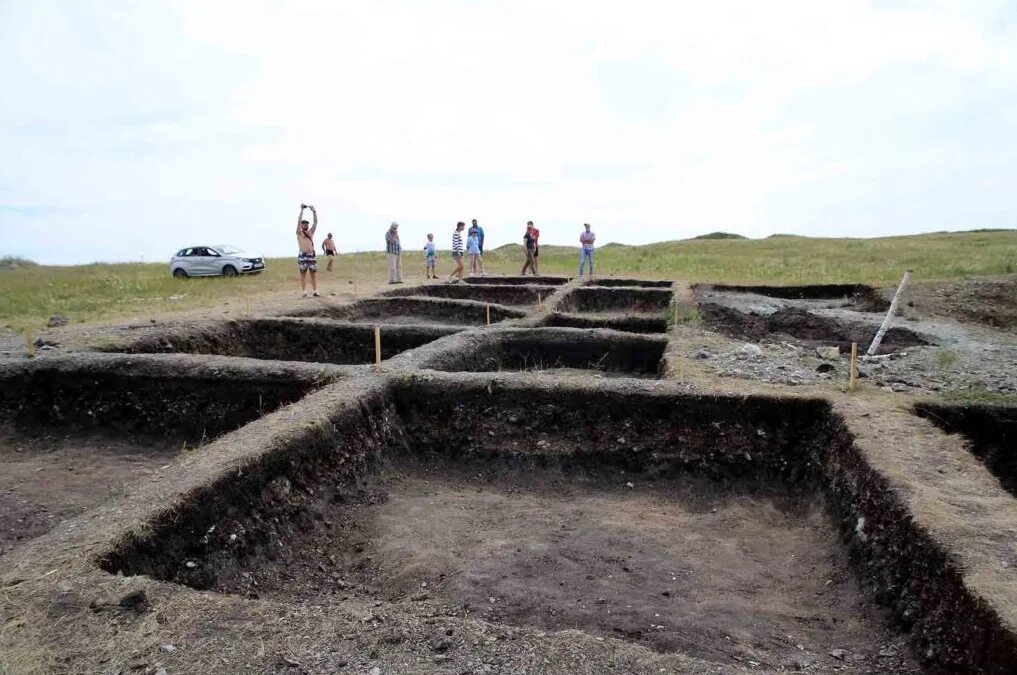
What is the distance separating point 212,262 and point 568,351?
18112mm

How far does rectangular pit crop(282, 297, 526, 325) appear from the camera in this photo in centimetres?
1310

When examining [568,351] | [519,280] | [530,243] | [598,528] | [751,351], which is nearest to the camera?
[598,528]

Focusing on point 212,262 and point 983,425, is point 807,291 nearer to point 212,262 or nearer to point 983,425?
point 983,425

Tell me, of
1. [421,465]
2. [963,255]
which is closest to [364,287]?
[421,465]

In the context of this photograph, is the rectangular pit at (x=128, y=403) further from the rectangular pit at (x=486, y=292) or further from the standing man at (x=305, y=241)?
the rectangular pit at (x=486, y=292)

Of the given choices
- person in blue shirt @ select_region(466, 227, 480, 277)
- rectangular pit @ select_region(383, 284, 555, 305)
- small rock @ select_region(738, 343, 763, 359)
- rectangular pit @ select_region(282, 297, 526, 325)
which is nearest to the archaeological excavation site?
small rock @ select_region(738, 343, 763, 359)

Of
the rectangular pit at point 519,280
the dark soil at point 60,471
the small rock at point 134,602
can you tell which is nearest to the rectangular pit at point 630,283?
the rectangular pit at point 519,280

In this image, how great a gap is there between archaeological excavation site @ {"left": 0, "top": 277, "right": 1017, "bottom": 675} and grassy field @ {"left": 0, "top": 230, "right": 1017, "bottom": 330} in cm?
755

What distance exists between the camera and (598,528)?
4.73 meters

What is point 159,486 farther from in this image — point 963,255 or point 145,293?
point 963,255

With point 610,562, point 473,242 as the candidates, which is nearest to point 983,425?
point 610,562

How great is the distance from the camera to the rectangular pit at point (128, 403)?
662 cm

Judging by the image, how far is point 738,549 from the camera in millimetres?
4562

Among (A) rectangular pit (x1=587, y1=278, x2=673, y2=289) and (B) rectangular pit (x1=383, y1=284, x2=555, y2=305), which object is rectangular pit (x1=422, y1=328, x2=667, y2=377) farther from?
(A) rectangular pit (x1=587, y1=278, x2=673, y2=289)
